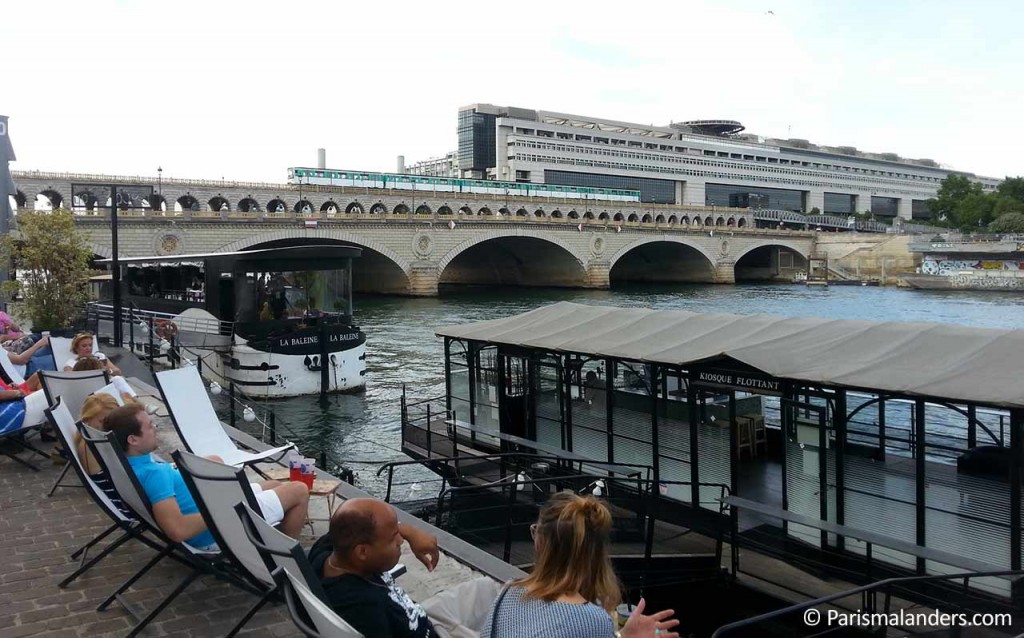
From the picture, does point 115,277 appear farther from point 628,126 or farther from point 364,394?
point 628,126

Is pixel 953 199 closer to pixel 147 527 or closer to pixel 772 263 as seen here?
pixel 772 263

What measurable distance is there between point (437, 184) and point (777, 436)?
74110 millimetres

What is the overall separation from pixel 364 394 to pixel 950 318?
111ft

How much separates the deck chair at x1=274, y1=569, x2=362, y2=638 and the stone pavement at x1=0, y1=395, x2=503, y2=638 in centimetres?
178

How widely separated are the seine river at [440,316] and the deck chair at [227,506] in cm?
412

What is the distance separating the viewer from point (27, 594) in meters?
5.23

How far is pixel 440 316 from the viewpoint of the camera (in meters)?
44.5

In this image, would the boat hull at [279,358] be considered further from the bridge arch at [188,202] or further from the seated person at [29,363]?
the bridge arch at [188,202]

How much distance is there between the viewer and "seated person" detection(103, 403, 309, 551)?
4.72m

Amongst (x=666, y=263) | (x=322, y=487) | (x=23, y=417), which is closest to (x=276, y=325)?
(x=23, y=417)

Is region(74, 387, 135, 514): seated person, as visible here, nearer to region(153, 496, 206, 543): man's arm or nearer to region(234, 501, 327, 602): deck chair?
region(153, 496, 206, 543): man's arm

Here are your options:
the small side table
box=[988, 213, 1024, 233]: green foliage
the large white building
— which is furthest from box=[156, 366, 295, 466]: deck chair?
the large white building

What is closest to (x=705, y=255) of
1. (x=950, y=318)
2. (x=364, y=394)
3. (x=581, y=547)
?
(x=950, y=318)

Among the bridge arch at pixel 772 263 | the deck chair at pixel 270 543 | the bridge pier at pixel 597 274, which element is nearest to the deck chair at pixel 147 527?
the deck chair at pixel 270 543
